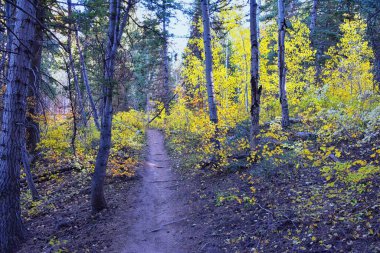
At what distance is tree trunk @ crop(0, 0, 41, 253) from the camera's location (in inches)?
209

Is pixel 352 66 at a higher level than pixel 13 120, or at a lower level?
higher

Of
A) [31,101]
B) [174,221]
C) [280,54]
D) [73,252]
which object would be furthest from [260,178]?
[31,101]

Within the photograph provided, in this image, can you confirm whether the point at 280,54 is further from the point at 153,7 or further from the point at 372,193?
the point at 372,193

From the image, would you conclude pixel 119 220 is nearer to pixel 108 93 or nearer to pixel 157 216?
pixel 157 216

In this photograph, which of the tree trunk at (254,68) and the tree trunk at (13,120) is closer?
the tree trunk at (13,120)

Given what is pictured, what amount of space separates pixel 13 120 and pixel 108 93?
89.5 inches

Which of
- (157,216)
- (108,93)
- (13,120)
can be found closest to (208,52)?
(108,93)

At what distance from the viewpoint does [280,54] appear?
11.8 m

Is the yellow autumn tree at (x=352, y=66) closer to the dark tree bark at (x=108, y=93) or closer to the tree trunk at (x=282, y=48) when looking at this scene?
the tree trunk at (x=282, y=48)

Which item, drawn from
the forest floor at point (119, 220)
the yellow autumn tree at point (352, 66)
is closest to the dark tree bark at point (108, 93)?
the forest floor at point (119, 220)

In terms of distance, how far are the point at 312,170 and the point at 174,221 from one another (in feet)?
13.0

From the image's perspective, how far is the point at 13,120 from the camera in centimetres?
538

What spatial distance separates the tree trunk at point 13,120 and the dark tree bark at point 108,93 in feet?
6.23

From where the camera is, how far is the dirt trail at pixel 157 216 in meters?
5.88
